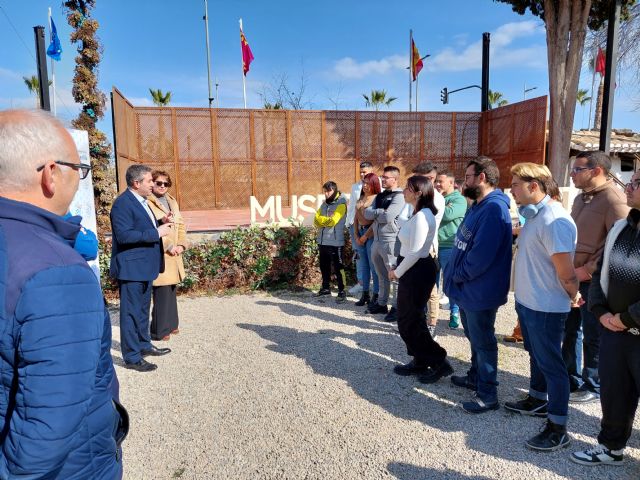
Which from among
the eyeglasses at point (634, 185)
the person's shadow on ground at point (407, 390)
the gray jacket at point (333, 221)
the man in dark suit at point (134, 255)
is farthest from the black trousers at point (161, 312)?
the eyeglasses at point (634, 185)

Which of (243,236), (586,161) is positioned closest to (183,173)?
(243,236)

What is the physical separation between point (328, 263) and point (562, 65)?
945 cm

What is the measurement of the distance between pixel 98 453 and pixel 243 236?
597 centimetres

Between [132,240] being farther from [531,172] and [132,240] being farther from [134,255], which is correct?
[531,172]

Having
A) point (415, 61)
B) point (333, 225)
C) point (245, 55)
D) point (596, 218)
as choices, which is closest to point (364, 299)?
point (333, 225)

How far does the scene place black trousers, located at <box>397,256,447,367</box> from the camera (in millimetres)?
3744

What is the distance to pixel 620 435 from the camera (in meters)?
2.62

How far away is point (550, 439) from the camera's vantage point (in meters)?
2.82

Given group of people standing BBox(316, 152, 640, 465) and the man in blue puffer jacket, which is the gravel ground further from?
the man in blue puffer jacket

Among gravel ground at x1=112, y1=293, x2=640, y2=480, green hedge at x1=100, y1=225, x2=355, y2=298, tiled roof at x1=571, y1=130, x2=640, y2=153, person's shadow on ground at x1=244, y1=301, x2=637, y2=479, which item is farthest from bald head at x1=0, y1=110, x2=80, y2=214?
tiled roof at x1=571, y1=130, x2=640, y2=153

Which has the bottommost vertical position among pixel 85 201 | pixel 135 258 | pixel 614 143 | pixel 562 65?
pixel 135 258

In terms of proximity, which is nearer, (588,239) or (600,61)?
(588,239)

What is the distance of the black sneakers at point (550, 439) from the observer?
2801 millimetres

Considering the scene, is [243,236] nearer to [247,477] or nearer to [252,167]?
[247,477]
